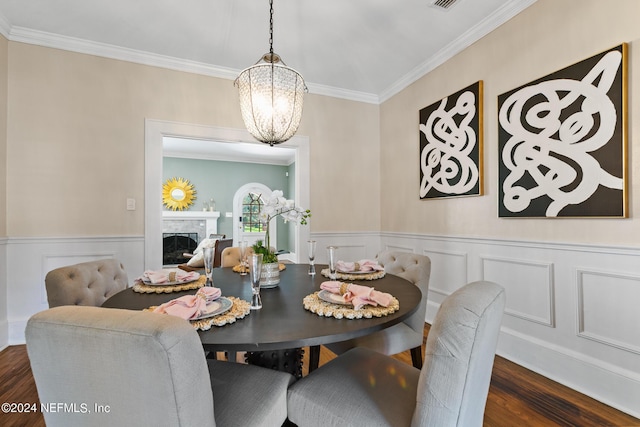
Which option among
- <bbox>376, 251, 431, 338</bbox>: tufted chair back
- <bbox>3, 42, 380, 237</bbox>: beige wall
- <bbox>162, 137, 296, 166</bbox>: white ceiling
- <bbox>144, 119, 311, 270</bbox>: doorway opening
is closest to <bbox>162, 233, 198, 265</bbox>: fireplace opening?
<bbox>162, 137, 296, 166</bbox>: white ceiling

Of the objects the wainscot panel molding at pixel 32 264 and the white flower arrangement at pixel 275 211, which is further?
the wainscot panel molding at pixel 32 264

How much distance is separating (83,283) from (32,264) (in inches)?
67.0

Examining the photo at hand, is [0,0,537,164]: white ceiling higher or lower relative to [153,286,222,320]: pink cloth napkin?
higher

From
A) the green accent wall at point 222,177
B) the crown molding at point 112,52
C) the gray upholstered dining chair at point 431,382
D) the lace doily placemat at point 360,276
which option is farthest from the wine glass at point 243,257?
the green accent wall at point 222,177

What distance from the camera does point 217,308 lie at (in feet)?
3.62

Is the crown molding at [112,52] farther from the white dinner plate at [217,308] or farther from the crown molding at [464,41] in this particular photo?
the white dinner plate at [217,308]

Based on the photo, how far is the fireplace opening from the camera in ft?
22.2

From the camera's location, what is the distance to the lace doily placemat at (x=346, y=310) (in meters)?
1.07

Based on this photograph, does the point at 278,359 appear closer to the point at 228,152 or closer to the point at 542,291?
the point at 542,291

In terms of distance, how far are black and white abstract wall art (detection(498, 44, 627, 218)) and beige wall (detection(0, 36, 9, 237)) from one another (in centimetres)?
387

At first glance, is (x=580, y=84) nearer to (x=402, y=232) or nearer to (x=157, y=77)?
(x=402, y=232)

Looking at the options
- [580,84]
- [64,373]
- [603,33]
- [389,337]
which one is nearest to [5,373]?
[64,373]

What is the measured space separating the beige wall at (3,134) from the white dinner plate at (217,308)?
2.49 metres

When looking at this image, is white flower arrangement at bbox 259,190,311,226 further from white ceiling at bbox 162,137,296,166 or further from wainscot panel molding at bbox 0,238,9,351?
white ceiling at bbox 162,137,296,166
